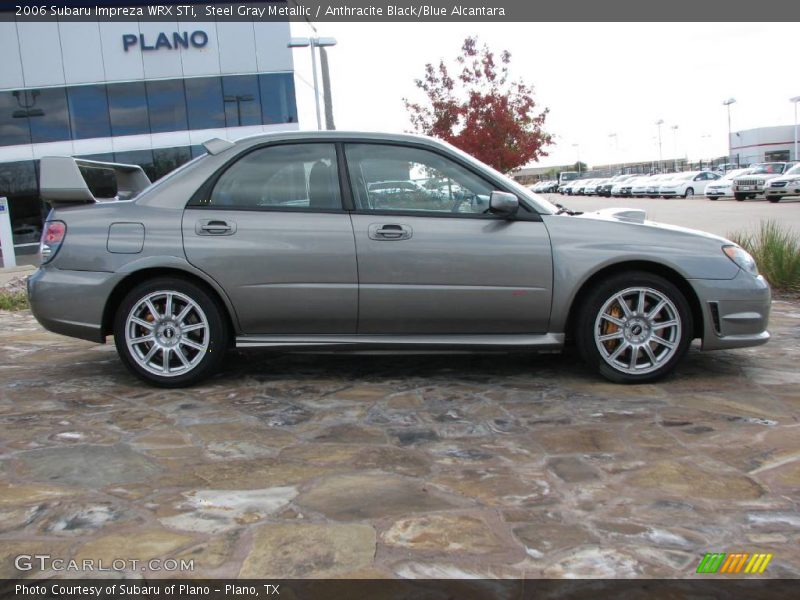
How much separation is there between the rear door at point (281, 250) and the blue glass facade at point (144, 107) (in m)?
22.0

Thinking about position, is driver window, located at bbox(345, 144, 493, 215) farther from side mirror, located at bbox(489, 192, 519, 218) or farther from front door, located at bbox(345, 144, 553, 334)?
side mirror, located at bbox(489, 192, 519, 218)

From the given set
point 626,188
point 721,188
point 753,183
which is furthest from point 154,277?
point 626,188

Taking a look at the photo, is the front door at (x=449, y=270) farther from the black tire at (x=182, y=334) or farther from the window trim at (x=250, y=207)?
the black tire at (x=182, y=334)

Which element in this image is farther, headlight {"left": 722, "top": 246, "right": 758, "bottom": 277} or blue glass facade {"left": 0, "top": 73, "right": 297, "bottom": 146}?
blue glass facade {"left": 0, "top": 73, "right": 297, "bottom": 146}

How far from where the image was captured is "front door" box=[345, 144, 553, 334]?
4582 millimetres

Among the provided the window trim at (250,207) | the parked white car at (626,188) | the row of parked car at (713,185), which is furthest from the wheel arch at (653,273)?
the parked white car at (626,188)

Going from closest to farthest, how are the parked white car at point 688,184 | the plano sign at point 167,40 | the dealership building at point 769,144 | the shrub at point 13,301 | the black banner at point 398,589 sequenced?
the black banner at point 398,589, the shrub at point 13,301, the plano sign at point 167,40, the parked white car at point 688,184, the dealership building at point 769,144

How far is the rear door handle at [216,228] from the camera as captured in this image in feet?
15.3

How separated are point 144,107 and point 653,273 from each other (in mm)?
23503

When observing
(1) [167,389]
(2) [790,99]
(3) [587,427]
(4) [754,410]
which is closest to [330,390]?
(1) [167,389]

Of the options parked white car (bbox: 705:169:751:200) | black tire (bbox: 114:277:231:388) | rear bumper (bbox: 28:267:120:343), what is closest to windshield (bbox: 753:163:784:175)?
parked white car (bbox: 705:169:751:200)

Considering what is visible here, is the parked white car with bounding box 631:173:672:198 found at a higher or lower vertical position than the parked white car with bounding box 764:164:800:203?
higher

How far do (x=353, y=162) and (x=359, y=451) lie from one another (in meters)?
2.01

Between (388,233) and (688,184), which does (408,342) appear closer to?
(388,233)
